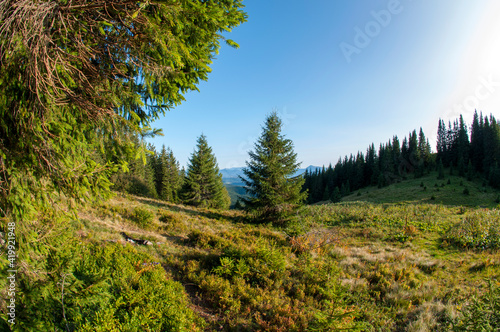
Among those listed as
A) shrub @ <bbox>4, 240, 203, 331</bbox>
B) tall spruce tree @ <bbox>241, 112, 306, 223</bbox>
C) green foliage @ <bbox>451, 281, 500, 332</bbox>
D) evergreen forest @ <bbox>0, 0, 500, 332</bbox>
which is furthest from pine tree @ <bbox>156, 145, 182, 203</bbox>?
green foliage @ <bbox>451, 281, 500, 332</bbox>

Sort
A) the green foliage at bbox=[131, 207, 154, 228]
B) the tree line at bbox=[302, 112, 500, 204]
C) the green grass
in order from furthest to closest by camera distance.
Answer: the tree line at bbox=[302, 112, 500, 204]
the green grass
the green foliage at bbox=[131, 207, 154, 228]

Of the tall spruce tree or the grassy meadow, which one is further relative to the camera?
the tall spruce tree

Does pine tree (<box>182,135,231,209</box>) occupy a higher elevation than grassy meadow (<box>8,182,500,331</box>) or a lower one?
higher

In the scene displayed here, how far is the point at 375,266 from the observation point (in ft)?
23.9

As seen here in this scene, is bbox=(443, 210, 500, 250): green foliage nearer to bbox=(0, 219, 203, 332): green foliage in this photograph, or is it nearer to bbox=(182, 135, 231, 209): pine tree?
bbox=(0, 219, 203, 332): green foliage

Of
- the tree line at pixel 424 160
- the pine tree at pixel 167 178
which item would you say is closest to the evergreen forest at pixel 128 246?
the pine tree at pixel 167 178

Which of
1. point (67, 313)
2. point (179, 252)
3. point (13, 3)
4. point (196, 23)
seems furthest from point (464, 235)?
point (13, 3)

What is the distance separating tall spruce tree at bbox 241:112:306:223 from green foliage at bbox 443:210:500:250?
809 centimetres

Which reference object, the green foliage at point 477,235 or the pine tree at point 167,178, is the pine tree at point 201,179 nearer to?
the pine tree at point 167,178

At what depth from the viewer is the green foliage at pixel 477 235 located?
9.48m

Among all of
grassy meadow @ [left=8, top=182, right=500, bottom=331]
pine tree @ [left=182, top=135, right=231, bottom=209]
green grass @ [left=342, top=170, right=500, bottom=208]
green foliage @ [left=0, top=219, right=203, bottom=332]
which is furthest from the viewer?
green grass @ [left=342, top=170, right=500, bottom=208]

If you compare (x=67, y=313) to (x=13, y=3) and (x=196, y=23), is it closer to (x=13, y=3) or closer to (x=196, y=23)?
(x=13, y=3)

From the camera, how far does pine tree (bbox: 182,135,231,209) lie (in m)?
28.1

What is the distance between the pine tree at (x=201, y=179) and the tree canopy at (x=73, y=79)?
25.0 m
